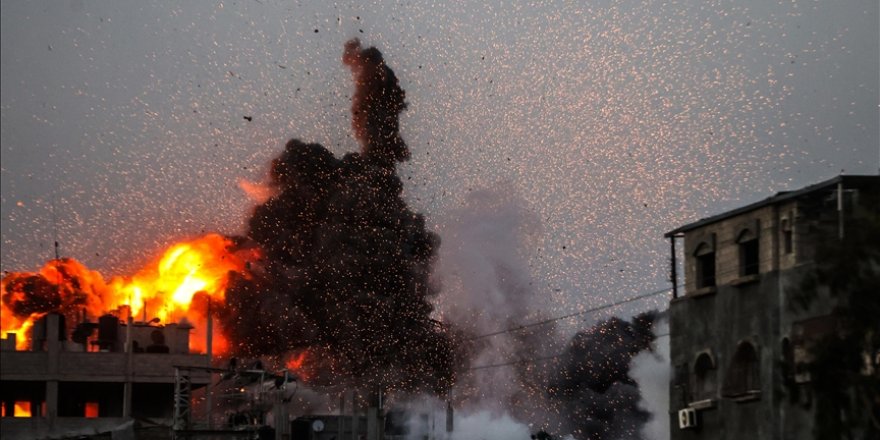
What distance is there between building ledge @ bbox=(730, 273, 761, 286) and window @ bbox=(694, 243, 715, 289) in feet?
7.81

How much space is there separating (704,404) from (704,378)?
1193 millimetres

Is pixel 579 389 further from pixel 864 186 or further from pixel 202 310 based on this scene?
pixel 864 186

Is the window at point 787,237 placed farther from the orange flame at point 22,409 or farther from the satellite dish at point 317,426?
the satellite dish at point 317,426

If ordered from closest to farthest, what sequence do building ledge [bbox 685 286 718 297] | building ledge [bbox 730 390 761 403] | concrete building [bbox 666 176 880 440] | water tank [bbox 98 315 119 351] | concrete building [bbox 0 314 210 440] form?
concrete building [bbox 666 176 880 440]
building ledge [bbox 730 390 761 403]
building ledge [bbox 685 286 718 297]
concrete building [bbox 0 314 210 440]
water tank [bbox 98 315 119 351]

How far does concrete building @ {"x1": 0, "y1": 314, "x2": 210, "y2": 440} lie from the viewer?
7894 centimetres

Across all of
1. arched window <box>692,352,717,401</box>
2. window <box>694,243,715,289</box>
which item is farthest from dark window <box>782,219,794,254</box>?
arched window <box>692,352,717,401</box>

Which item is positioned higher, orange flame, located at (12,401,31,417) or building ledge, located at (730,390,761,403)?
orange flame, located at (12,401,31,417)

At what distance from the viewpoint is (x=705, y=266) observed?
196ft

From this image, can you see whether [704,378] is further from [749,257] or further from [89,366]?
[89,366]

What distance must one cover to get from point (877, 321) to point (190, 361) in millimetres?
48217

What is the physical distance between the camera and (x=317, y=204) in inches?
4402

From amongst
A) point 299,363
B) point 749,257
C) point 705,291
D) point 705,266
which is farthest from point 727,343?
point 299,363

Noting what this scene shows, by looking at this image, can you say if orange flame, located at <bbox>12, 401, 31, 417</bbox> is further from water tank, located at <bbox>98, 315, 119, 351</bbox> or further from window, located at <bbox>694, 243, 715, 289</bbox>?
window, located at <bbox>694, 243, 715, 289</bbox>

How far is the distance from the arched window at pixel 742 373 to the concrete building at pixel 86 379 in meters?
30.6
